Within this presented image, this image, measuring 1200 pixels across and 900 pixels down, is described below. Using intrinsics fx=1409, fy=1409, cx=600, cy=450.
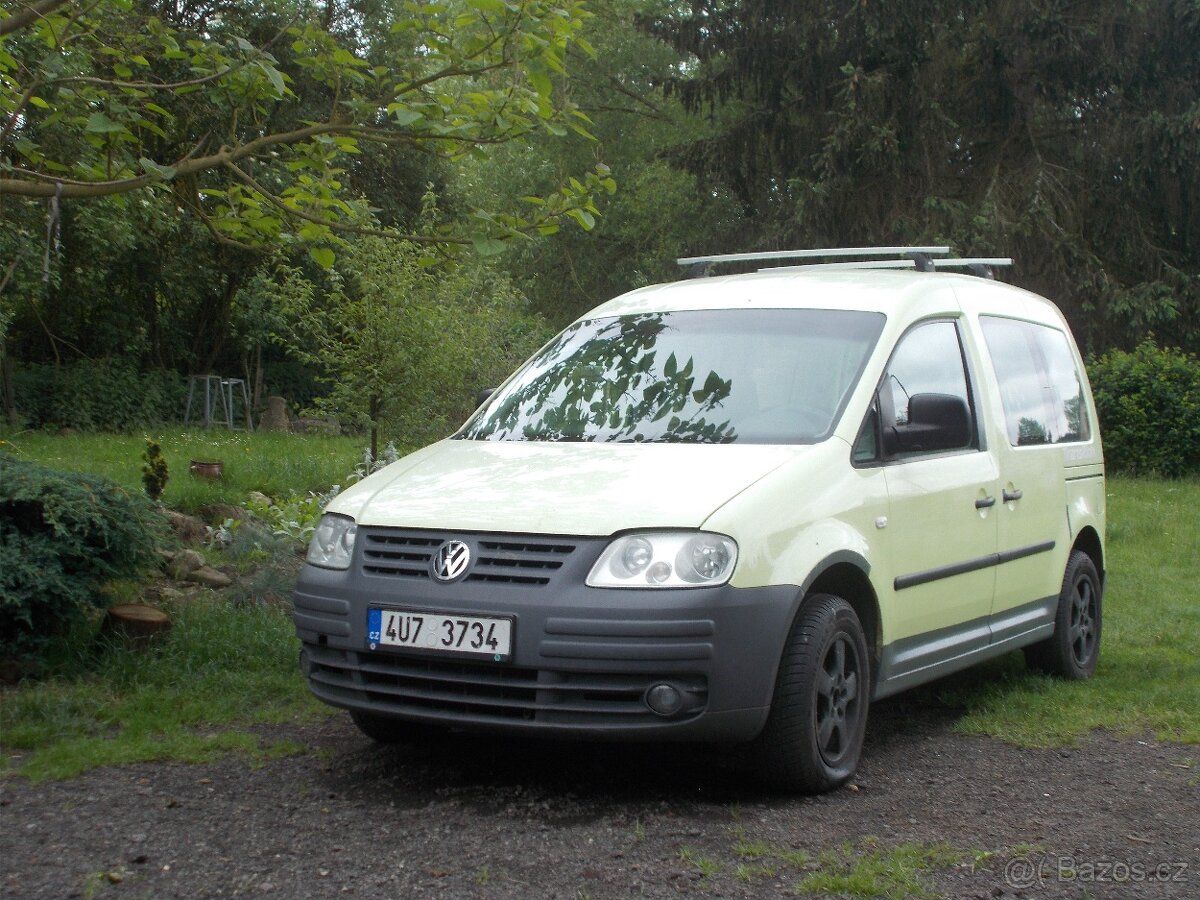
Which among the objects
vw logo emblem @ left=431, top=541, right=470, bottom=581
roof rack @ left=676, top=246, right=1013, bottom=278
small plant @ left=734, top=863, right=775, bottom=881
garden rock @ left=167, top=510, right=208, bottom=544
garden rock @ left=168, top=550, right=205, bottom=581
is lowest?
small plant @ left=734, top=863, right=775, bottom=881

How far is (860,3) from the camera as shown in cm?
2391

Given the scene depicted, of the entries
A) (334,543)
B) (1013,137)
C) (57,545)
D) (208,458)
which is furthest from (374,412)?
(1013,137)

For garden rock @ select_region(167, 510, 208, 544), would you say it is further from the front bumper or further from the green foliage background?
the front bumper

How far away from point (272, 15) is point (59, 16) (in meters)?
19.4

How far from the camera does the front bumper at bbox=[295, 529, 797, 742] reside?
4.39 m

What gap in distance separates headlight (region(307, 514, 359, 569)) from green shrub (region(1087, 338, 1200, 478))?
52.8 ft

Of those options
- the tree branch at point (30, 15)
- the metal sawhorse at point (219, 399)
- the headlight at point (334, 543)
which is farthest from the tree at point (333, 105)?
the metal sawhorse at point (219, 399)

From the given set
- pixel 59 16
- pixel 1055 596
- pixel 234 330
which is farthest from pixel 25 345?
pixel 1055 596

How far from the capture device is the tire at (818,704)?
468 centimetres

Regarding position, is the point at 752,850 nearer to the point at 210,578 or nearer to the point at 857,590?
the point at 857,590

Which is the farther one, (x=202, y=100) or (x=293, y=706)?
(x=202, y=100)

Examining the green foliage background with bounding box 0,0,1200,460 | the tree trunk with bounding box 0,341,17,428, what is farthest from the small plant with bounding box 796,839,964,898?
the tree trunk with bounding box 0,341,17,428

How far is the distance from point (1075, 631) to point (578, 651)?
147 inches

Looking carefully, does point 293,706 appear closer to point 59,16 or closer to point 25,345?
point 59,16
